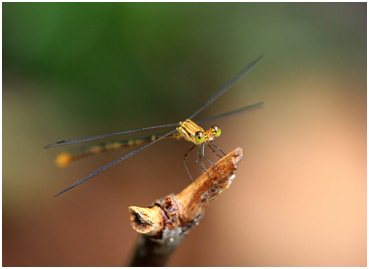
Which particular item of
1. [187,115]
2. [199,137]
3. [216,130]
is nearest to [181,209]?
[199,137]

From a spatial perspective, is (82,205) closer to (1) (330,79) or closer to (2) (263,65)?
(2) (263,65)

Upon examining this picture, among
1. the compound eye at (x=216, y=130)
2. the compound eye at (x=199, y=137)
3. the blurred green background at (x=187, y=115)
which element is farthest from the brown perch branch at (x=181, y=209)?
the blurred green background at (x=187, y=115)

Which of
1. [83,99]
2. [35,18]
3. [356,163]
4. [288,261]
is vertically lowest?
[288,261]

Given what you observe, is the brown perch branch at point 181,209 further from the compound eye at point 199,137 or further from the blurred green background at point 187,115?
the blurred green background at point 187,115

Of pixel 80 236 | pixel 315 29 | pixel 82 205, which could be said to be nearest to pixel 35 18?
pixel 82 205

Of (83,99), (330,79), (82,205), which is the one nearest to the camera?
(82,205)

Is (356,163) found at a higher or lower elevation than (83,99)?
lower
